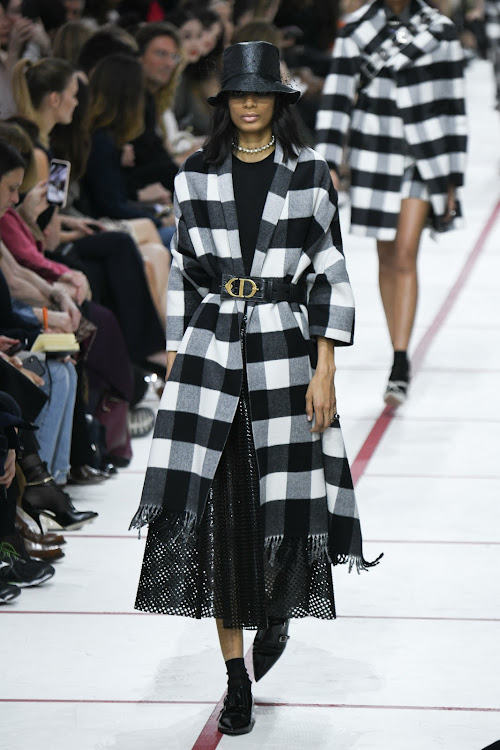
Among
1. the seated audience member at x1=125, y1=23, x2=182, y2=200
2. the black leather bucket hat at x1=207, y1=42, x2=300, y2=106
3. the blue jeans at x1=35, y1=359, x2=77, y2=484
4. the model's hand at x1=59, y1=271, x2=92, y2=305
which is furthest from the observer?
the seated audience member at x1=125, y1=23, x2=182, y2=200

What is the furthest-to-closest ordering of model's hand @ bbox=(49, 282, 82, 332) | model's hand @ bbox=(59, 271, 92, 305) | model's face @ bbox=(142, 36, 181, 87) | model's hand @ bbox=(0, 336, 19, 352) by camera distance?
model's face @ bbox=(142, 36, 181, 87)
model's hand @ bbox=(59, 271, 92, 305)
model's hand @ bbox=(49, 282, 82, 332)
model's hand @ bbox=(0, 336, 19, 352)

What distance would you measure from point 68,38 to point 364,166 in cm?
181

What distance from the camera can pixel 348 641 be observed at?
3.27 m

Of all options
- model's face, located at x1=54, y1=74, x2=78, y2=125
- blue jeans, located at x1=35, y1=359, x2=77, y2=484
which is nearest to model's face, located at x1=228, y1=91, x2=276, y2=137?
blue jeans, located at x1=35, y1=359, x2=77, y2=484

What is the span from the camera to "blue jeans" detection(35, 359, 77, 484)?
417 centimetres

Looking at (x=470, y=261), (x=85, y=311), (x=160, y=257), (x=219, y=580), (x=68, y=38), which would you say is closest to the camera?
(x=219, y=580)

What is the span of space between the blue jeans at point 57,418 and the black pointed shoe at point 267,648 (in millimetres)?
1348

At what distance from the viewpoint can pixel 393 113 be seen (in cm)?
526

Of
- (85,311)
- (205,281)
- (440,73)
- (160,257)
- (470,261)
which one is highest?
(205,281)

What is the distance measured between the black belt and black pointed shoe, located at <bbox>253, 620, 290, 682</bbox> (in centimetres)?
63

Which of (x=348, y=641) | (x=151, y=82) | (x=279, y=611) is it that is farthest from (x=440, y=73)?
(x=279, y=611)

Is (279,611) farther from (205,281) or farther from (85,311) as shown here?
(85,311)

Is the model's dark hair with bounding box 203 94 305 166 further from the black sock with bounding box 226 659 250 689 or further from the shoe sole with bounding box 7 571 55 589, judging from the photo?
the shoe sole with bounding box 7 571 55 589

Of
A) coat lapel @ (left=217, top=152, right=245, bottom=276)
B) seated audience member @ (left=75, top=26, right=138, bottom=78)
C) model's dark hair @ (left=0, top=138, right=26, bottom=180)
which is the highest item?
coat lapel @ (left=217, top=152, right=245, bottom=276)
